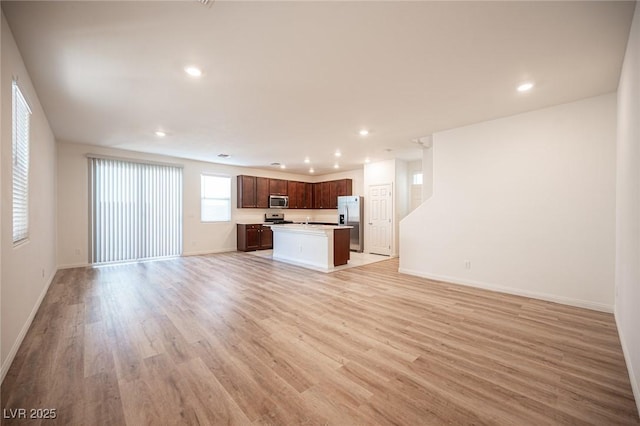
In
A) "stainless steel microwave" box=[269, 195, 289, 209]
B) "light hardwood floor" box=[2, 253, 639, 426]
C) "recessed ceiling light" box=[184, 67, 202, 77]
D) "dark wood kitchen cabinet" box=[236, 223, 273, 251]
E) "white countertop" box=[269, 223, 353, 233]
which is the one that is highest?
"recessed ceiling light" box=[184, 67, 202, 77]

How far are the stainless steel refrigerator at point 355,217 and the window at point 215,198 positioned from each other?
3748mm

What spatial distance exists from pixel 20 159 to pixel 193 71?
2.04 metres

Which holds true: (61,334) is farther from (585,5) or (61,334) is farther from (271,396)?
(585,5)

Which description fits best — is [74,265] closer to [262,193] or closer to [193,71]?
[262,193]

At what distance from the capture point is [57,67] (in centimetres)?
266

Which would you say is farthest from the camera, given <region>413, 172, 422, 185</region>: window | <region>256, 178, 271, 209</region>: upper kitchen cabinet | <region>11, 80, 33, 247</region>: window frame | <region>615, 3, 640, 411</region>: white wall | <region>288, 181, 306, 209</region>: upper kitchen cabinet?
<region>288, 181, 306, 209</region>: upper kitchen cabinet

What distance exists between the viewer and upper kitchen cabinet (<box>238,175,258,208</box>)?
823 centimetres

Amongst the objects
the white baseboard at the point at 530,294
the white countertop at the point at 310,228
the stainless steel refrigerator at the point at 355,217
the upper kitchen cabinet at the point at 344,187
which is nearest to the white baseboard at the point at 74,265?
the white countertop at the point at 310,228

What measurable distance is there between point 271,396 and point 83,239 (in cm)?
637

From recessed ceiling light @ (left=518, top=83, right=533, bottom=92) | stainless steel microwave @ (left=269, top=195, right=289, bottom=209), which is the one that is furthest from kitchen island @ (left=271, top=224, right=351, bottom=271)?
recessed ceiling light @ (left=518, top=83, right=533, bottom=92)

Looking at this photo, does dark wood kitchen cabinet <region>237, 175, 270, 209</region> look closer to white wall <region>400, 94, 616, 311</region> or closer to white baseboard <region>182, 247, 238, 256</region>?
white baseboard <region>182, 247, 238, 256</region>

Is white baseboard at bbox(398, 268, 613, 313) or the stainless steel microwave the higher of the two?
the stainless steel microwave

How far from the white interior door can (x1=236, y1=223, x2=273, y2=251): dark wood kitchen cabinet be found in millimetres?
3369

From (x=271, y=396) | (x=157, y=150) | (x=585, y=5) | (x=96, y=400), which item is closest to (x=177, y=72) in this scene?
(x=96, y=400)
